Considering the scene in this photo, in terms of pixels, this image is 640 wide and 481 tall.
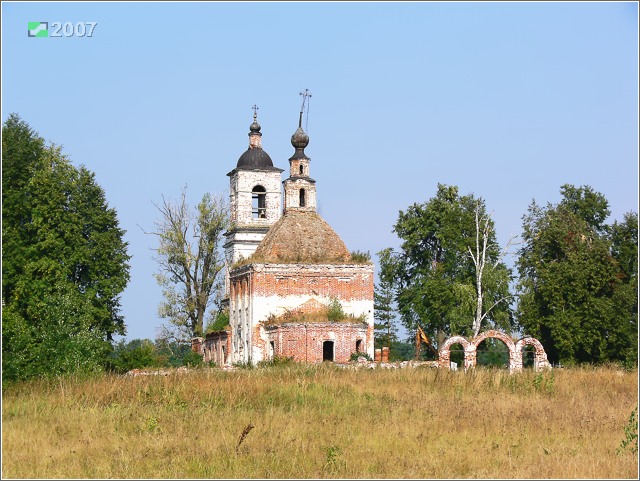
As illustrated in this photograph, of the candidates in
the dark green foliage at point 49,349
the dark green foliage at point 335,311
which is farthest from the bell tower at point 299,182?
the dark green foliage at point 49,349

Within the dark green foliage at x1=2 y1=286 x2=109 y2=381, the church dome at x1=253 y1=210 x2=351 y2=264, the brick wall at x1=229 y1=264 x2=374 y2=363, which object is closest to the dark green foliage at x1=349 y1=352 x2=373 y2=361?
the brick wall at x1=229 y1=264 x2=374 y2=363

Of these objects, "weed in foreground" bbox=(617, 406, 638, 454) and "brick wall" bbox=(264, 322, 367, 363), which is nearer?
"weed in foreground" bbox=(617, 406, 638, 454)

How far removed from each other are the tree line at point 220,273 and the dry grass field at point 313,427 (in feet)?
16.2

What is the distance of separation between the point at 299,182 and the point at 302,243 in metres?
4.04

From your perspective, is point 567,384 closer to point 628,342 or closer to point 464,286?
point 628,342

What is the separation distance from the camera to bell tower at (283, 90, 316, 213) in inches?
2044

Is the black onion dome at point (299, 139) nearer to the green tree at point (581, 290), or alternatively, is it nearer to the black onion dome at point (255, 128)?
the green tree at point (581, 290)

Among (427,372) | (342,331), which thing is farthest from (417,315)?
(427,372)

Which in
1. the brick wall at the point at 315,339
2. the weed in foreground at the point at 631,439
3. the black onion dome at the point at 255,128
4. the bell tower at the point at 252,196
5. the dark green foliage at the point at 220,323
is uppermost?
the black onion dome at the point at 255,128

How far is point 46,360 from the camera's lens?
2770 cm

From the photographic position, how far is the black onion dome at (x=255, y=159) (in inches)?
2763

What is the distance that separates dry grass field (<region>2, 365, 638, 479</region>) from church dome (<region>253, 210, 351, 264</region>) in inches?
849

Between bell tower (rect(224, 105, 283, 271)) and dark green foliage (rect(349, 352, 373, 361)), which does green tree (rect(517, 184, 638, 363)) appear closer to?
dark green foliage (rect(349, 352, 373, 361))

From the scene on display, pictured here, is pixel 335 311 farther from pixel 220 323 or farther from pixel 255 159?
pixel 255 159
